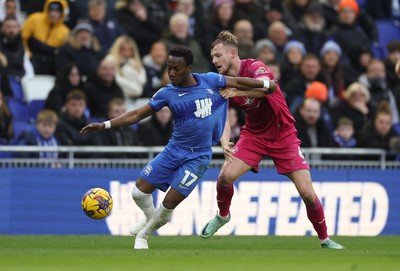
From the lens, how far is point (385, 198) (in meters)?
19.1

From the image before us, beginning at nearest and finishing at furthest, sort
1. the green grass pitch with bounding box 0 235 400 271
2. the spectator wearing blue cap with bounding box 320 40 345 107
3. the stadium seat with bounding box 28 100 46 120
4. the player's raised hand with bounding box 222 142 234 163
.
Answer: the green grass pitch with bounding box 0 235 400 271
the player's raised hand with bounding box 222 142 234 163
the stadium seat with bounding box 28 100 46 120
the spectator wearing blue cap with bounding box 320 40 345 107

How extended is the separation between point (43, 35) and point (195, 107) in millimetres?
7665

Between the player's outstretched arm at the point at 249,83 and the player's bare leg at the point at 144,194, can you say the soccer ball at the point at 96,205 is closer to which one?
the player's bare leg at the point at 144,194

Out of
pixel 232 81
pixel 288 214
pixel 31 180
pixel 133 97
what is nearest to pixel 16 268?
pixel 232 81

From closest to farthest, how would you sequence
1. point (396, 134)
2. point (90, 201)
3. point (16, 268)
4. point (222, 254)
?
point (16, 268) < point (222, 254) < point (90, 201) < point (396, 134)

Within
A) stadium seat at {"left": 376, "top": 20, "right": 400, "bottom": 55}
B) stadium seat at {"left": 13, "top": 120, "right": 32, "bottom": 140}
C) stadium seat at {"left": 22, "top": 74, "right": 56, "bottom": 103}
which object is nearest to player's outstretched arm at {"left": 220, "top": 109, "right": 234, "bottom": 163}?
stadium seat at {"left": 13, "top": 120, "right": 32, "bottom": 140}

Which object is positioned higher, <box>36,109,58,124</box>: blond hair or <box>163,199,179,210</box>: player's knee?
<box>36,109,58,124</box>: blond hair

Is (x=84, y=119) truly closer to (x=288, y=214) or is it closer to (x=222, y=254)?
(x=288, y=214)

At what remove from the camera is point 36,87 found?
19891 mm

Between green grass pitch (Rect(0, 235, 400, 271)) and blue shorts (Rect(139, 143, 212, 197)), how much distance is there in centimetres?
82

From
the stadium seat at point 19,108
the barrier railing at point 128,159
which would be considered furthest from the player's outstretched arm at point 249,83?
the stadium seat at point 19,108

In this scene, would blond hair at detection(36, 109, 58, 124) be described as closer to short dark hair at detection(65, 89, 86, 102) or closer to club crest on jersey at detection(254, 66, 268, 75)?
short dark hair at detection(65, 89, 86, 102)

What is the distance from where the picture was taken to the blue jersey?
13.6 meters

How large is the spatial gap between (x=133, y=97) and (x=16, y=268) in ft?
32.4
